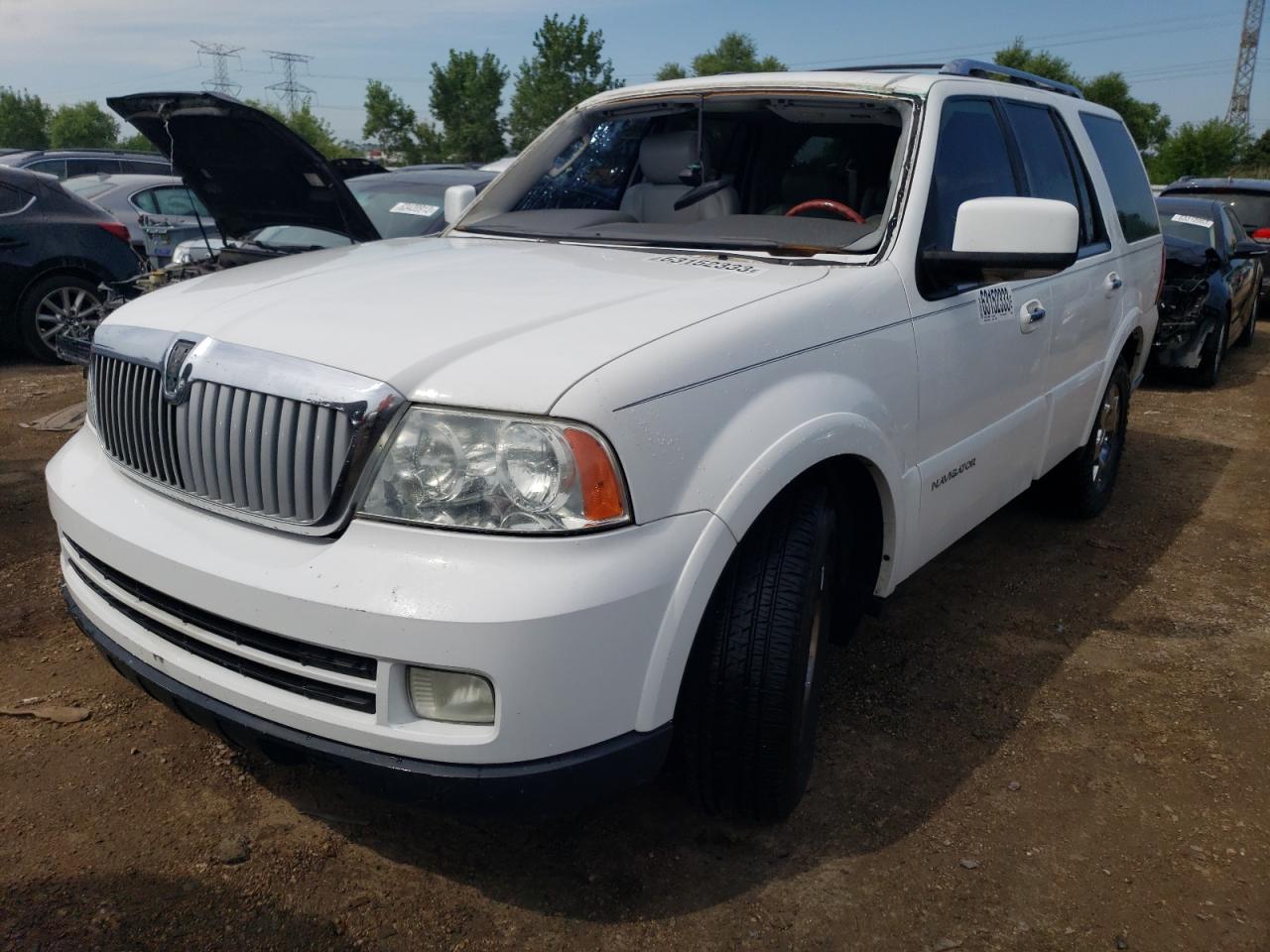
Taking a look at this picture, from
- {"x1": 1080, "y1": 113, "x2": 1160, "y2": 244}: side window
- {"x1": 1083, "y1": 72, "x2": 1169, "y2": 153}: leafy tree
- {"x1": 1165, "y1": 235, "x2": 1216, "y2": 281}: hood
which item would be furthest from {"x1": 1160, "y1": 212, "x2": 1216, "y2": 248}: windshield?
{"x1": 1083, "y1": 72, "x2": 1169, "y2": 153}: leafy tree

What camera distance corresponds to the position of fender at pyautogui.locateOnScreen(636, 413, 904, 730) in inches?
77.5

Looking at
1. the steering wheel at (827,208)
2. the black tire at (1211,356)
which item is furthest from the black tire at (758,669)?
the black tire at (1211,356)

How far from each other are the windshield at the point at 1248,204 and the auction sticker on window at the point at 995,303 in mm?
9913

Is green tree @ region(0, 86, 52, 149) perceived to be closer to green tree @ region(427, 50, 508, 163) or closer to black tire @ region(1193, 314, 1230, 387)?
green tree @ region(427, 50, 508, 163)

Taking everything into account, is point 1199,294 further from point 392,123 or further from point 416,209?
point 392,123

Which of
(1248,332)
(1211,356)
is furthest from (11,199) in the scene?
(1248,332)

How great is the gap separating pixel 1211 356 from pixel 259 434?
8.43 metres

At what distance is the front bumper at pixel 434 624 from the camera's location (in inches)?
71.7

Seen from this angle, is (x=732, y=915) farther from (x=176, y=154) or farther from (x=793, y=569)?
(x=176, y=154)

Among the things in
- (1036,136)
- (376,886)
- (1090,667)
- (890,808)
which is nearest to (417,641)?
(376,886)

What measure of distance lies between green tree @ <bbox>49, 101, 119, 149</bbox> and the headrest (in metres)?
102

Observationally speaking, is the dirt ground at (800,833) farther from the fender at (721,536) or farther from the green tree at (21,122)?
the green tree at (21,122)

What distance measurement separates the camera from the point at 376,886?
2.33 metres

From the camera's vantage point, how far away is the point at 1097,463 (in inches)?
190
